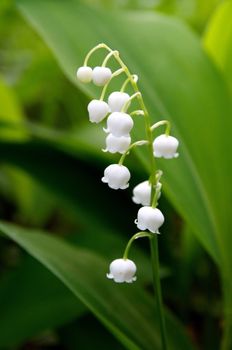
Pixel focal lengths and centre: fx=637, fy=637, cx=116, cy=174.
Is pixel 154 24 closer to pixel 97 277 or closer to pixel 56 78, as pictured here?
pixel 97 277

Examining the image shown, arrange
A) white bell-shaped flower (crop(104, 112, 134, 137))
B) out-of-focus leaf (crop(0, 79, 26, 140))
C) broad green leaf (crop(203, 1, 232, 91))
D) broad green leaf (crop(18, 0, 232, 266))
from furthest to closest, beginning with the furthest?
out-of-focus leaf (crop(0, 79, 26, 140)) → broad green leaf (crop(203, 1, 232, 91)) → broad green leaf (crop(18, 0, 232, 266)) → white bell-shaped flower (crop(104, 112, 134, 137))

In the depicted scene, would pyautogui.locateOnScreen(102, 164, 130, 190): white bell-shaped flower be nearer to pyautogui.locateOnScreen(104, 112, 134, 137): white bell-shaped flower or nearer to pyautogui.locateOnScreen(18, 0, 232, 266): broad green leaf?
pyautogui.locateOnScreen(104, 112, 134, 137): white bell-shaped flower

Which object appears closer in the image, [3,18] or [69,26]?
[69,26]

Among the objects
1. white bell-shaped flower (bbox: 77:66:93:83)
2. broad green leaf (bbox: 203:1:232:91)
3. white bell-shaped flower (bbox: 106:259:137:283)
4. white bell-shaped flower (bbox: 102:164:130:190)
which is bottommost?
white bell-shaped flower (bbox: 106:259:137:283)

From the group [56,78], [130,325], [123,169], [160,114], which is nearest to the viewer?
[123,169]

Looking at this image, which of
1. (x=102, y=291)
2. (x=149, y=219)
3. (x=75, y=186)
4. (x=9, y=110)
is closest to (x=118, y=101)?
(x=149, y=219)

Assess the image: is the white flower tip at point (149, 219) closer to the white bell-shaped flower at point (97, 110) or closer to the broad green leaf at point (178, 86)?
the white bell-shaped flower at point (97, 110)

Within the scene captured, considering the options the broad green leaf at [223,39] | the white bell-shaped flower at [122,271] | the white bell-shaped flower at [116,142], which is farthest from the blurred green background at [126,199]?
the white bell-shaped flower at [116,142]

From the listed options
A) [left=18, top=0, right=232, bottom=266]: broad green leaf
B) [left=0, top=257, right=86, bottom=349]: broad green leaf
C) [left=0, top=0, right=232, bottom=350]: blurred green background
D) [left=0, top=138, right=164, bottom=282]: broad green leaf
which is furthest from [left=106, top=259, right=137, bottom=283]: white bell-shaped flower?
[left=0, top=138, right=164, bottom=282]: broad green leaf

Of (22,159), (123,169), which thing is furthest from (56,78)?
(123,169)
